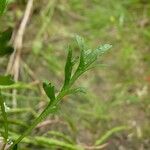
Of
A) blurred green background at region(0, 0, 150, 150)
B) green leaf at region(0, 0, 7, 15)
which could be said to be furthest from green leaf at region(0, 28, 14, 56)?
blurred green background at region(0, 0, 150, 150)

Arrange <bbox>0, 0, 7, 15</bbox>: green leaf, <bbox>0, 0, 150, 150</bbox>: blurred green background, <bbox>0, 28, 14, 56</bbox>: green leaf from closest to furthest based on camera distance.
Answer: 1. <bbox>0, 0, 7, 15</bbox>: green leaf
2. <bbox>0, 28, 14, 56</bbox>: green leaf
3. <bbox>0, 0, 150, 150</bbox>: blurred green background

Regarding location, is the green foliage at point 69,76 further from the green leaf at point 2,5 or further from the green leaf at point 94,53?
the green leaf at point 2,5

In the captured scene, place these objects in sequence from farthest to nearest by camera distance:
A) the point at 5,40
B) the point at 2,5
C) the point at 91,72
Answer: the point at 91,72
the point at 5,40
the point at 2,5

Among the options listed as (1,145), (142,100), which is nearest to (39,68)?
(142,100)

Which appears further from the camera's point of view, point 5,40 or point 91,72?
point 91,72

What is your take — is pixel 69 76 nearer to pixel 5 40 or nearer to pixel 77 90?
pixel 77 90

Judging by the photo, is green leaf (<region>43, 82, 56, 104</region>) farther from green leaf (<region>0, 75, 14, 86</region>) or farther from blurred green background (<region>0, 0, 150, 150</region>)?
blurred green background (<region>0, 0, 150, 150</region>)

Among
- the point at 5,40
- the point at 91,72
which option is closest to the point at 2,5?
the point at 5,40

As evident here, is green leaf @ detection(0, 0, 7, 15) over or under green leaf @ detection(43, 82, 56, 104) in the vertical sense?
over

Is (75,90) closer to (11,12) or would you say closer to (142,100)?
(142,100)
